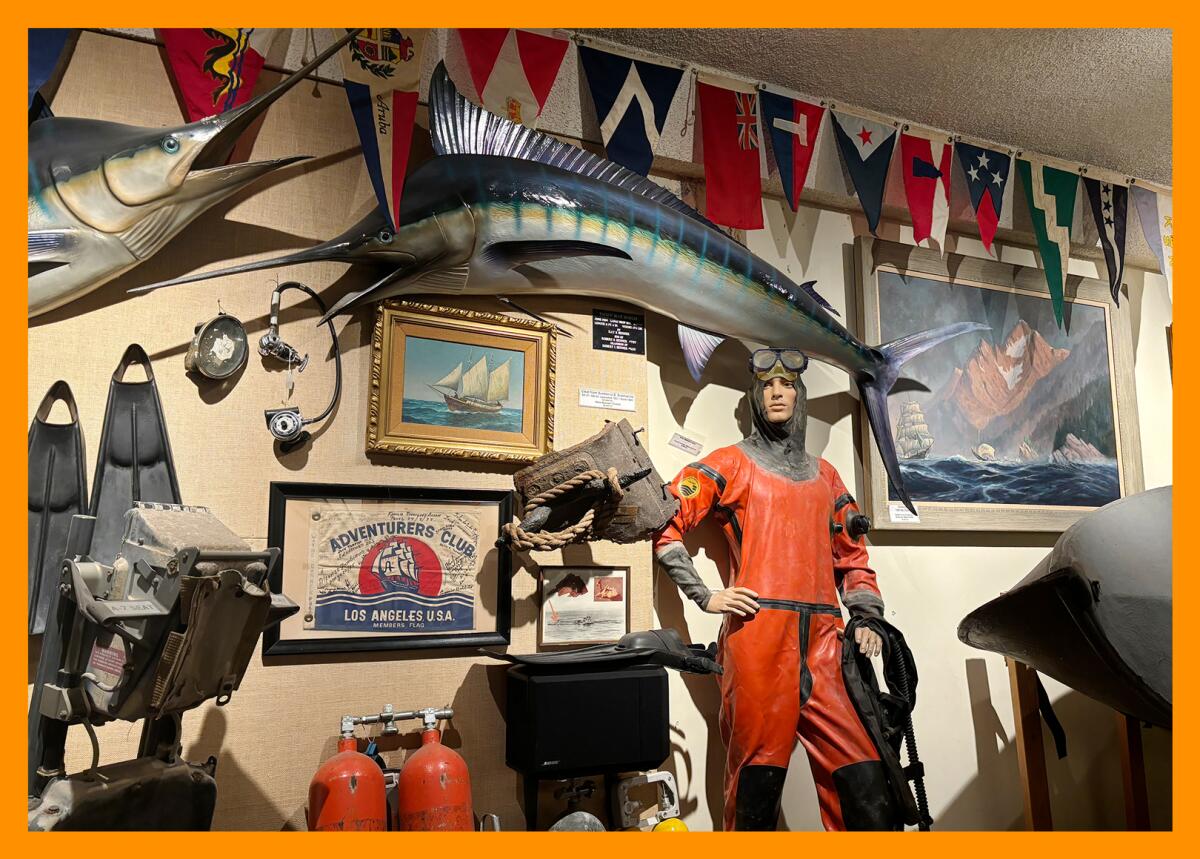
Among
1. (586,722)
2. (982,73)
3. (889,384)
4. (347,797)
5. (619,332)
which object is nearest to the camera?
(347,797)

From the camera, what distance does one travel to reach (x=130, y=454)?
2.26 m

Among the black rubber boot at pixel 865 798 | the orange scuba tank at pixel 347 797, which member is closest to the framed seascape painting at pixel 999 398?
the black rubber boot at pixel 865 798

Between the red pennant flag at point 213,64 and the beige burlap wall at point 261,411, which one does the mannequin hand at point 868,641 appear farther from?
the red pennant flag at point 213,64

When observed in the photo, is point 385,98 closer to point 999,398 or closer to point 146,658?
point 146,658

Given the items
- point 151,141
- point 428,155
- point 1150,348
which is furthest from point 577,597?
point 1150,348

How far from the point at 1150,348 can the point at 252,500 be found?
403 cm

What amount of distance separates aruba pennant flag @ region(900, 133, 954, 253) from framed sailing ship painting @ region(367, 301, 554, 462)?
1.69 meters

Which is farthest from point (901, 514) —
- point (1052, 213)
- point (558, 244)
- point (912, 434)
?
point (558, 244)

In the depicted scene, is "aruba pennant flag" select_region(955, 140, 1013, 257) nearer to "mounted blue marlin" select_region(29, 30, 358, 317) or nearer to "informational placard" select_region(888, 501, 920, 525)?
"informational placard" select_region(888, 501, 920, 525)

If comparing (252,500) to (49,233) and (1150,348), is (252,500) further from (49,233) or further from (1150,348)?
(1150,348)

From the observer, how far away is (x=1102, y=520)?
7.75ft

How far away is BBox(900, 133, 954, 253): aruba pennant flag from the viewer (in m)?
3.52

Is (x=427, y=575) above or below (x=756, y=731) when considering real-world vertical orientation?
above

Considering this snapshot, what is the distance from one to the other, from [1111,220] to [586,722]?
3327 millimetres
